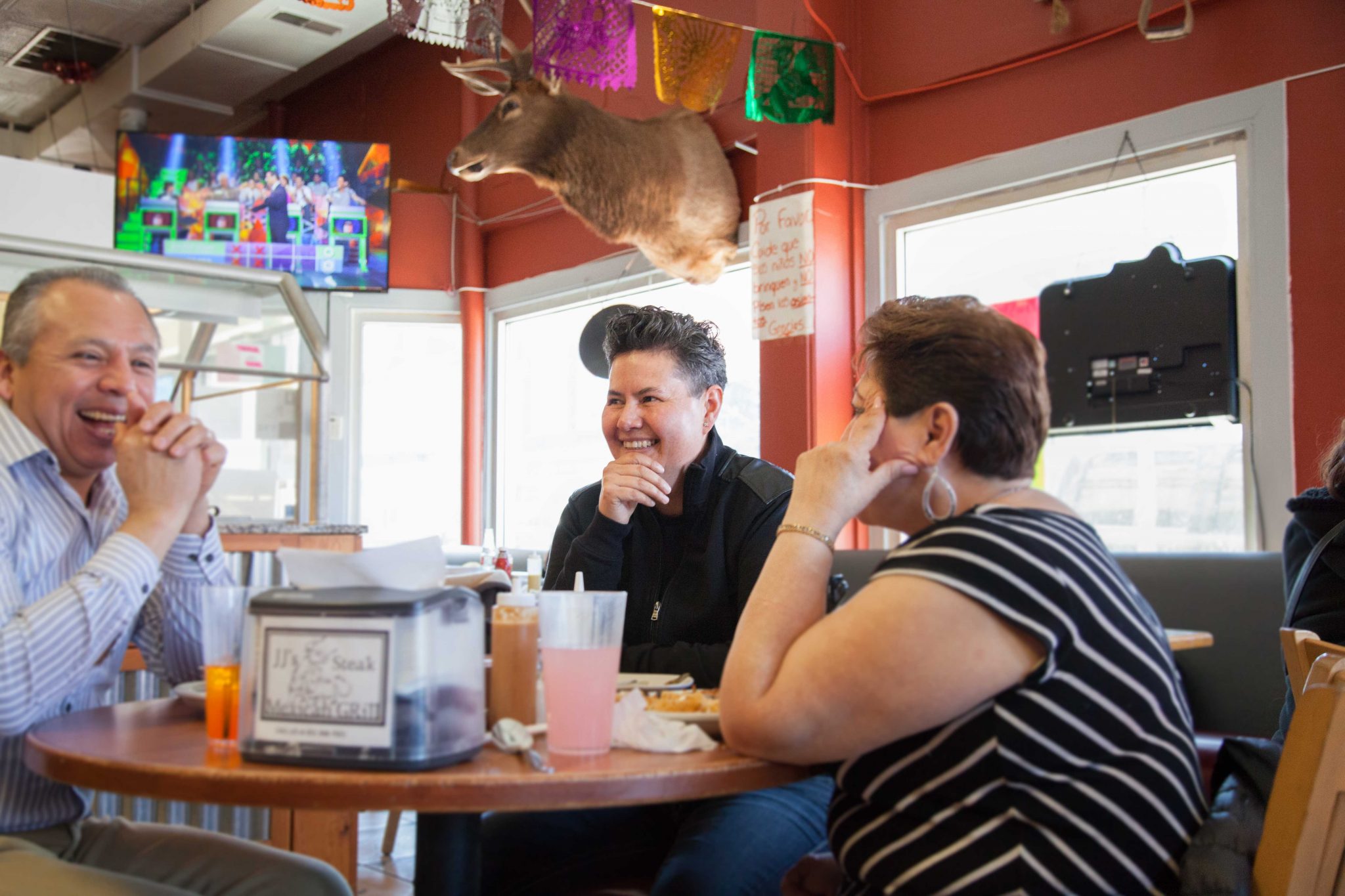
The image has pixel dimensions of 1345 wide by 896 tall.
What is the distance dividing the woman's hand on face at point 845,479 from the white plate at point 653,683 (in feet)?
1.05

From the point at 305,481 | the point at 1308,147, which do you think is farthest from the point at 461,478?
the point at 1308,147

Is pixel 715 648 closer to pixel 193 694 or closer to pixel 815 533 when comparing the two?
pixel 815 533

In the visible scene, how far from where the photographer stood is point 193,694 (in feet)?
4.69

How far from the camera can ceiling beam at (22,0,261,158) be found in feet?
21.5

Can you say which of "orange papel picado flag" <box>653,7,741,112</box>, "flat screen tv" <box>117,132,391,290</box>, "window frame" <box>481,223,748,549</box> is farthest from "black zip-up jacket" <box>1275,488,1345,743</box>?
"flat screen tv" <box>117,132,391,290</box>

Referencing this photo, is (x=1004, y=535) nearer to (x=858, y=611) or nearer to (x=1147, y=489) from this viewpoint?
(x=858, y=611)

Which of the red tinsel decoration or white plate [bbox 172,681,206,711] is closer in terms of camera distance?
white plate [bbox 172,681,206,711]

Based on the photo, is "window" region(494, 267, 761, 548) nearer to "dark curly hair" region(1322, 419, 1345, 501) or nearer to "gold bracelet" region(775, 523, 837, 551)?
"dark curly hair" region(1322, 419, 1345, 501)

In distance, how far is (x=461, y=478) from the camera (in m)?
6.55

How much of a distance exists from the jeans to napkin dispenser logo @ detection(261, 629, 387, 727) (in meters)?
0.54

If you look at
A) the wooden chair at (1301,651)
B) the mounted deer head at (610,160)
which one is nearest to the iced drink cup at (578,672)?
the wooden chair at (1301,651)

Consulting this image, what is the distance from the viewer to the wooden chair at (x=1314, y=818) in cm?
112

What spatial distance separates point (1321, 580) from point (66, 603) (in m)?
2.01

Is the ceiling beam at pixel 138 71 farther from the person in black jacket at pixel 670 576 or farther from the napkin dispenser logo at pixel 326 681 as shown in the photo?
the napkin dispenser logo at pixel 326 681
